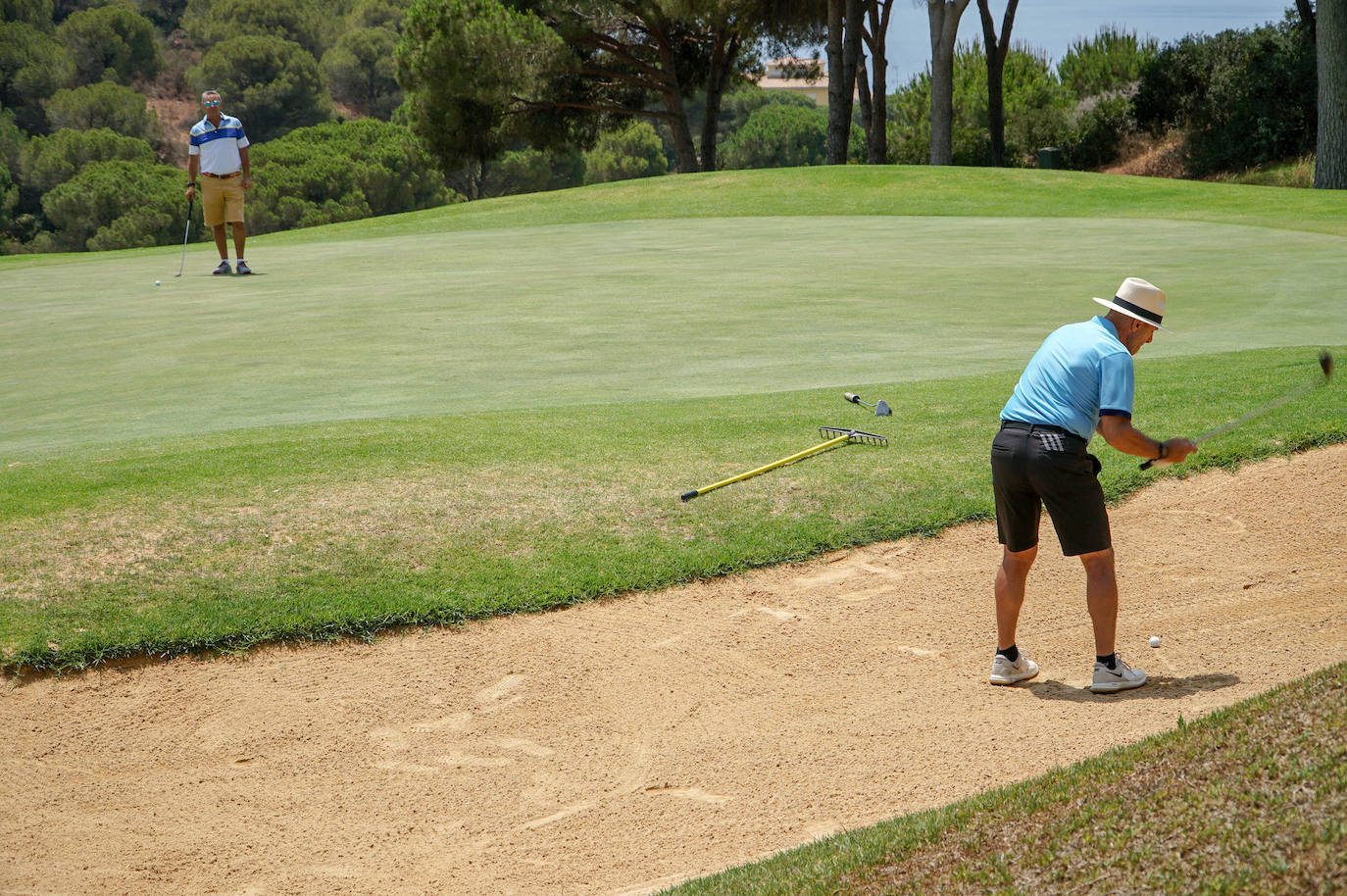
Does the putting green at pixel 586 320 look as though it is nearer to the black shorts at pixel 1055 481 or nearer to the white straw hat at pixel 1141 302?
the black shorts at pixel 1055 481

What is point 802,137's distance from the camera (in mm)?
89125

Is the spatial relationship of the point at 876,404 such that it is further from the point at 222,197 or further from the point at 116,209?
the point at 116,209

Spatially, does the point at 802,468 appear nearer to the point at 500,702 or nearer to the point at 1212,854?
the point at 500,702

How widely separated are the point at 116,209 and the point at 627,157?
36505 mm

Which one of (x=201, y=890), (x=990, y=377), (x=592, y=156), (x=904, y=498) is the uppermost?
(x=592, y=156)

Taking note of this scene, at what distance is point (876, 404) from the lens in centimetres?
1002

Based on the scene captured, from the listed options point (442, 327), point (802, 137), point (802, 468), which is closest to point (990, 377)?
point (802, 468)

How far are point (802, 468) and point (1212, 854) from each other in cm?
601

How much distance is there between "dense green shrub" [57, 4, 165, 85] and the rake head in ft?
291

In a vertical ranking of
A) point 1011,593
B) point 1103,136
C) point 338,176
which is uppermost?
point 338,176

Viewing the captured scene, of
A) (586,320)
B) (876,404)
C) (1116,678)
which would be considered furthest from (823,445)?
(586,320)

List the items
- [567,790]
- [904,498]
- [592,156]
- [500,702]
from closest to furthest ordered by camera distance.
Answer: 1. [567,790]
2. [500,702]
3. [904,498]
4. [592,156]

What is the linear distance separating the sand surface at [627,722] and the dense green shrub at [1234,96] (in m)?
36.9

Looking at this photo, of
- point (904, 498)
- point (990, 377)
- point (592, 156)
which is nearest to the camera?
point (904, 498)
